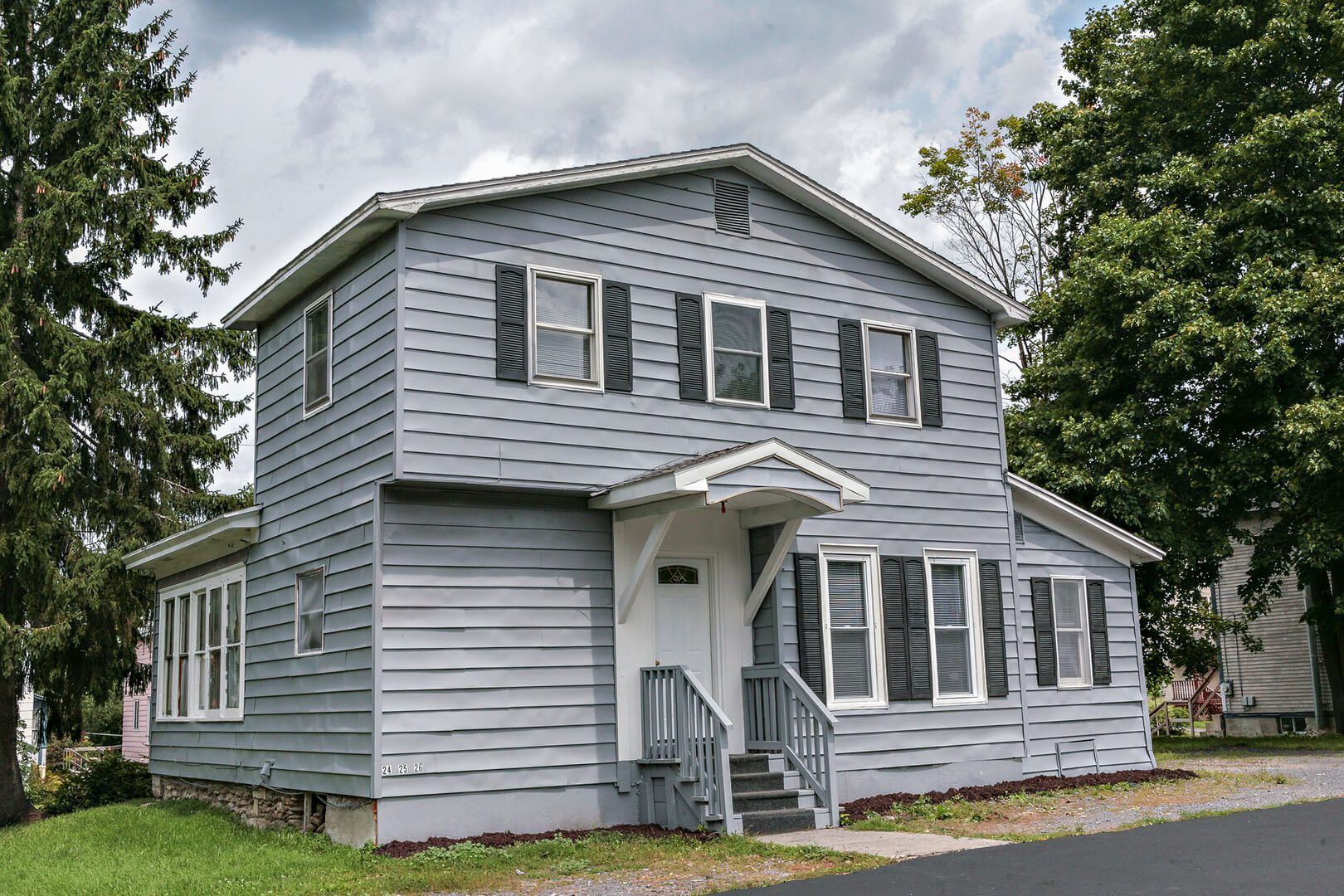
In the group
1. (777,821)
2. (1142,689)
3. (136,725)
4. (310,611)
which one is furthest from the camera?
(136,725)

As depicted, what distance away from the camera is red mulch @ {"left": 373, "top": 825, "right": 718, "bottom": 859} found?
10.8 metres

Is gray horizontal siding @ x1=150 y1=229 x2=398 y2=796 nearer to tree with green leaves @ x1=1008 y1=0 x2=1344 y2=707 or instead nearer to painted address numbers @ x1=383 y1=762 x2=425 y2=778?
painted address numbers @ x1=383 y1=762 x2=425 y2=778

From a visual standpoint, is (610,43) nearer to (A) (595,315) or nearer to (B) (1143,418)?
(A) (595,315)

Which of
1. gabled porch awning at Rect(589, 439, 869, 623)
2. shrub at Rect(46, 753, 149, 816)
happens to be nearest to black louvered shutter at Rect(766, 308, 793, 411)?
gabled porch awning at Rect(589, 439, 869, 623)

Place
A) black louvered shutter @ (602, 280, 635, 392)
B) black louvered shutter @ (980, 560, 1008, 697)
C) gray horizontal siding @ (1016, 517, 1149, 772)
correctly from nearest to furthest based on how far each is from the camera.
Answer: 1. black louvered shutter @ (602, 280, 635, 392)
2. black louvered shutter @ (980, 560, 1008, 697)
3. gray horizontal siding @ (1016, 517, 1149, 772)

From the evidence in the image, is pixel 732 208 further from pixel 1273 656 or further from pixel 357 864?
pixel 1273 656

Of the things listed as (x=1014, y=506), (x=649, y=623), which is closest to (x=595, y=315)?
(x=649, y=623)

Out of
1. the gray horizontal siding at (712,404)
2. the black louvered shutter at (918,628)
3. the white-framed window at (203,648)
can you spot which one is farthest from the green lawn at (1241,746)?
the white-framed window at (203,648)

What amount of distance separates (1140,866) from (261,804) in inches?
367

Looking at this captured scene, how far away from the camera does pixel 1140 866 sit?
891cm

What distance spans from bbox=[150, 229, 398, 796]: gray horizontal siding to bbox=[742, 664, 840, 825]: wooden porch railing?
411 centimetres

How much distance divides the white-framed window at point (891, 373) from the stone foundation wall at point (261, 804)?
24.6 ft

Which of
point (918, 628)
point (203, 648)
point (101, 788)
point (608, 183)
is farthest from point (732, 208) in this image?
point (101, 788)

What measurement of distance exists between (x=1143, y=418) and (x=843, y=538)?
34.4ft
